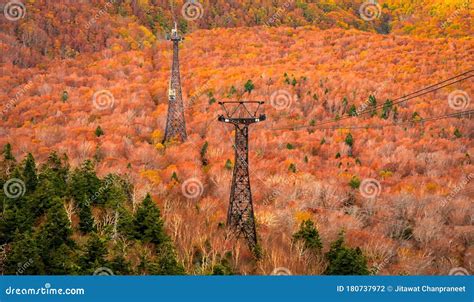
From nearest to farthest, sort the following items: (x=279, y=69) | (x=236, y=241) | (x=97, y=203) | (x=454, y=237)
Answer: (x=236, y=241)
(x=97, y=203)
(x=454, y=237)
(x=279, y=69)

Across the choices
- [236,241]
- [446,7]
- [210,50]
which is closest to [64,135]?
[236,241]

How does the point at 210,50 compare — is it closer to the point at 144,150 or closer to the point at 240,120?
the point at 144,150

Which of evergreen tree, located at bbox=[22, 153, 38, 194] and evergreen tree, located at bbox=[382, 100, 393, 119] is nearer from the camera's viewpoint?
evergreen tree, located at bbox=[22, 153, 38, 194]

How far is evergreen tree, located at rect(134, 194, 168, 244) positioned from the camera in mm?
19125

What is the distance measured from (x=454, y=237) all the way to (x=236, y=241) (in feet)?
43.7

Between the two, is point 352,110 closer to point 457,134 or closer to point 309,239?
point 457,134

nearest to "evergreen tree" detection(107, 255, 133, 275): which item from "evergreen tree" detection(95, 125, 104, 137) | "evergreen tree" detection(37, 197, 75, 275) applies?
"evergreen tree" detection(37, 197, 75, 275)

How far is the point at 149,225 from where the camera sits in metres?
19.3

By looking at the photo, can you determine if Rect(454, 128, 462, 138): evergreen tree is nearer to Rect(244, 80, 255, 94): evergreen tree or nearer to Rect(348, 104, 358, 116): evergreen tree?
Rect(348, 104, 358, 116): evergreen tree

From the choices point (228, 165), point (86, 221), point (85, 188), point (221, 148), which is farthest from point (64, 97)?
point (86, 221)

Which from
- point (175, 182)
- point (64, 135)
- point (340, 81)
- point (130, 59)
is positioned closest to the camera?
point (175, 182)

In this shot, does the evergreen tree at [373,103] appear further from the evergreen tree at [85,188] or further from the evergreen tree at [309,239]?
the evergreen tree at [85,188]

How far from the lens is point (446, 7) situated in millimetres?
97562

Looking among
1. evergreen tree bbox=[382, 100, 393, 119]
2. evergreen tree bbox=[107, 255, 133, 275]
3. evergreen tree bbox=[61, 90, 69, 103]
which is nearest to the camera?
evergreen tree bbox=[107, 255, 133, 275]
